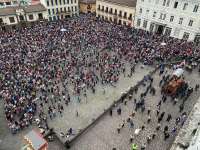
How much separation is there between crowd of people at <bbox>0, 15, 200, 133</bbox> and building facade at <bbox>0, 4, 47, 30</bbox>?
2.05m

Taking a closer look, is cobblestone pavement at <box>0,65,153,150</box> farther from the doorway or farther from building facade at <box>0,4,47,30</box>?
building facade at <box>0,4,47,30</box>

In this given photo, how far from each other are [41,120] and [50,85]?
6.86 meters

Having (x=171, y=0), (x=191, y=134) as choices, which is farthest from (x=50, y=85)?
(x=171, y=0)

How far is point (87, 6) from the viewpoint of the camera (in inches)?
2242

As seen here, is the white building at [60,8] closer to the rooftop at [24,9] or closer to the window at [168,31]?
the rooftop at [24,9]

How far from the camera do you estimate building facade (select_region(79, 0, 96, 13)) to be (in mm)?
56531

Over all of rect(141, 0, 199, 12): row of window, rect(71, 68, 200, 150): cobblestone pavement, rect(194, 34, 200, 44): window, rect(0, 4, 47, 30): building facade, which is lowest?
rect(71, 68, 200, 150): cobblestone pavement

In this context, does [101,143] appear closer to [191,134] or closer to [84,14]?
[191,134]

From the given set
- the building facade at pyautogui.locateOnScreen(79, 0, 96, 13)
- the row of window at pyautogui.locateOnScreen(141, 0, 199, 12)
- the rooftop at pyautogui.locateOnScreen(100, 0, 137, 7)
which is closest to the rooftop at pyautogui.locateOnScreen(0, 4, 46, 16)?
the building facade at pyautogui.locateOnScreen(79, 0, 96, 13)

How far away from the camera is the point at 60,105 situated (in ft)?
78.5

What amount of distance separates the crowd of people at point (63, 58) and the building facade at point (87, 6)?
413 inches

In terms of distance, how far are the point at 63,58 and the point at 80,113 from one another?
44.4 feet

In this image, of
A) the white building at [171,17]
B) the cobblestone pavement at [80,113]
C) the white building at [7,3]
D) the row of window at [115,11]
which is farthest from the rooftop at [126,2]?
the cobblestone pavement at [80,113]

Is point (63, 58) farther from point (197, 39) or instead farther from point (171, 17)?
point (197, 39)
